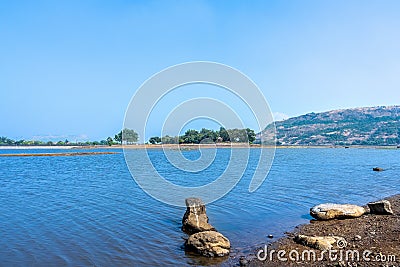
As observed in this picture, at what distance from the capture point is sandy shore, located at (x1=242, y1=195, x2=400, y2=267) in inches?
449

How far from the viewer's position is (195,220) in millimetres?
17359

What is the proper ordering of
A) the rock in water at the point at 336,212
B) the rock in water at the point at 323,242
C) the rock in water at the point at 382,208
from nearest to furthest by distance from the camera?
the rock in water at the point at 323,242 < the rock in water at the point at 336,212 < the rock in water at the point at 382,208

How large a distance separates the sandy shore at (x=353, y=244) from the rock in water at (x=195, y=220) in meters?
3.40

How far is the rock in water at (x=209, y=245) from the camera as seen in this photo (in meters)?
13.3

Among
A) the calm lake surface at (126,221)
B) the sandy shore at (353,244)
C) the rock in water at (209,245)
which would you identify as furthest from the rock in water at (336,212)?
the rock in water at (209,245)

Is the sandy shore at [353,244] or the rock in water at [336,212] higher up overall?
the rock in water at [336,212]

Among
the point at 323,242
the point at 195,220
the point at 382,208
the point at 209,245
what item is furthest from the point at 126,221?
the point at 382,208

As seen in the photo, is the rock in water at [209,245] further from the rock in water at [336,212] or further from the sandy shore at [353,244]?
the rock in water at [336,212]

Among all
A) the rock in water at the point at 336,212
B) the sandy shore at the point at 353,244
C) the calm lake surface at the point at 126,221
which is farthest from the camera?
the rock in water at the point at 336,212

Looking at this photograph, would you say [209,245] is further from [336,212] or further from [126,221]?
[336,212]

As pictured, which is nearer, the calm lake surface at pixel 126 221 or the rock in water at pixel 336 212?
the calm lake surface at pixel 126 221

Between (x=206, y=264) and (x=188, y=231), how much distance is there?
4663mm

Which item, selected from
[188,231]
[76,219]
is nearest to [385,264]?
[188,231]

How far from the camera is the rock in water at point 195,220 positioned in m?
17.0
